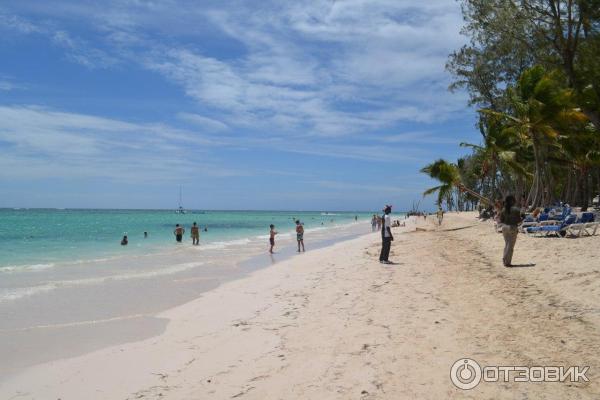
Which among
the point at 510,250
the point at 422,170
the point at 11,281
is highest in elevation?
the point at 422,170

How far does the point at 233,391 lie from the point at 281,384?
0.49 m

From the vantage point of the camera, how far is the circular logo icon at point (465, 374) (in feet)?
13.7

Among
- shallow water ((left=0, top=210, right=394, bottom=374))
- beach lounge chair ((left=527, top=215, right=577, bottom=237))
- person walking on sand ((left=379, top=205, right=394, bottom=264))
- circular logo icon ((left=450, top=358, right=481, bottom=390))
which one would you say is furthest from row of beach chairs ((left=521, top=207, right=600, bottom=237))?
circular logo icon ((left=450, top=358, right=481, bottom=390))

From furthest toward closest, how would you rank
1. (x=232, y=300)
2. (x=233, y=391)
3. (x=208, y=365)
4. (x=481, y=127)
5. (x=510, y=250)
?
(x=481, y=127), (x=510, y=250), (x=232, y=300), (x=208, y=365), (x=233, y=391)

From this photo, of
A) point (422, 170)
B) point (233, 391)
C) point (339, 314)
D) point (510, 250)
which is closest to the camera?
point (233, 391)

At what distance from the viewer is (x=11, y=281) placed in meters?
13.5

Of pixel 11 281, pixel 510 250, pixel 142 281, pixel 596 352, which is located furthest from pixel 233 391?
A: pixel 11 281

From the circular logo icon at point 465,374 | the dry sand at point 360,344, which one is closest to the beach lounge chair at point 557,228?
the dry sand at point 360,344

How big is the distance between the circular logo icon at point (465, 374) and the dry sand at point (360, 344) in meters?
0.08

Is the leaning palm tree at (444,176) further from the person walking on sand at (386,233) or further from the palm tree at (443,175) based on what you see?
the person walking on sand at (386,233)

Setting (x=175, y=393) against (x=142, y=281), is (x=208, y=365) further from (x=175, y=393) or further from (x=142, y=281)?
(x=142, y=281)

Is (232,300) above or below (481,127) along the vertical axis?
below

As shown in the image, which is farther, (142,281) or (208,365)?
(142,281)

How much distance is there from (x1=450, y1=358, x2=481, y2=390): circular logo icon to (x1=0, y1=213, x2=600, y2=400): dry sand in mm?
79
